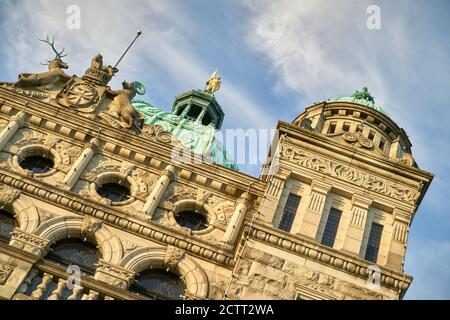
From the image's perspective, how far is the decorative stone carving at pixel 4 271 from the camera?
14773 mm

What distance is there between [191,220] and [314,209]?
4208mm

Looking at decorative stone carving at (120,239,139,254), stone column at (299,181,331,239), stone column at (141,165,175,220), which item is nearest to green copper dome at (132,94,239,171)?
stone column at (141,165,175,220)

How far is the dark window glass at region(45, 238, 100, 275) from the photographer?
17.2 m

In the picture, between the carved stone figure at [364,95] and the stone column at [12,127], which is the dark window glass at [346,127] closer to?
the carved stone figure at [364,95]

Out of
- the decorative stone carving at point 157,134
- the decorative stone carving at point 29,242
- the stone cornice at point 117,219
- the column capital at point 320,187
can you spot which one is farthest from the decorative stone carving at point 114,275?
the column capital at point 320,187

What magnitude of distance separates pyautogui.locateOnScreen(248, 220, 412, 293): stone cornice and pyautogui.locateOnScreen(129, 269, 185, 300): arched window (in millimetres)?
2831

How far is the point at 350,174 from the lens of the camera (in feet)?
62.8

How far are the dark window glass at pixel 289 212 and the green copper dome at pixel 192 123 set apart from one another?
15554 millimetres

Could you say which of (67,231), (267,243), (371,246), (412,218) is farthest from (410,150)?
(67,231)

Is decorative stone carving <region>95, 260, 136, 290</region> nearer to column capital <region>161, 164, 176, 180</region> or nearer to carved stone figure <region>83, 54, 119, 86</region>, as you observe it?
column capital <region>161, 164, 176, 180</region>

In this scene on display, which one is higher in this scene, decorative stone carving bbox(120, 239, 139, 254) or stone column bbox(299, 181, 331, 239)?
stone column bbox(299, 181, 331, 239)

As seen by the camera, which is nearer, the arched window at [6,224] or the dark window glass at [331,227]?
the arched window at [6,224]

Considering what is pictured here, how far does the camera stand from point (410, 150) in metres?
25.4

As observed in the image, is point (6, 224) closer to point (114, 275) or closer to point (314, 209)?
point (114, 275)
